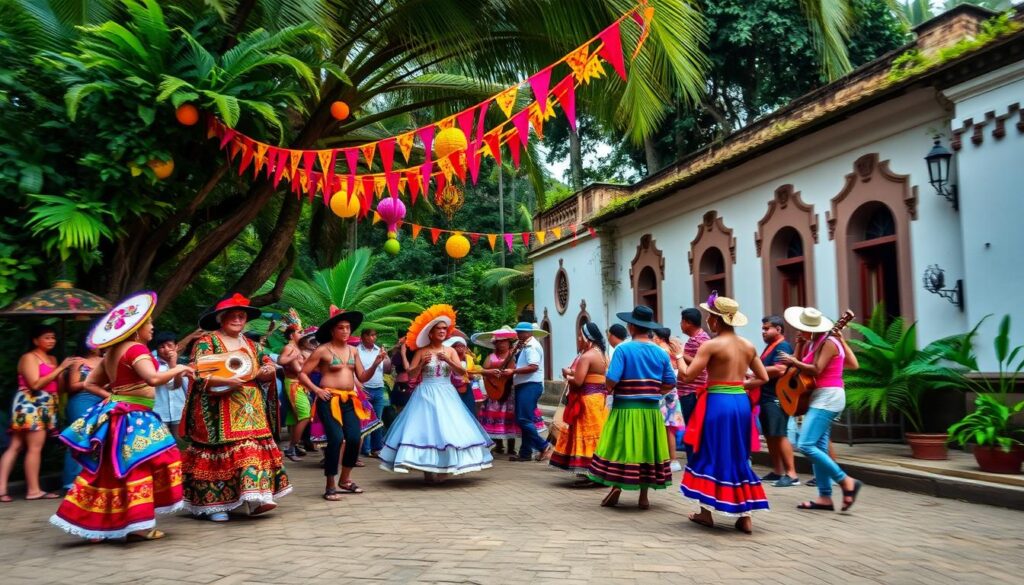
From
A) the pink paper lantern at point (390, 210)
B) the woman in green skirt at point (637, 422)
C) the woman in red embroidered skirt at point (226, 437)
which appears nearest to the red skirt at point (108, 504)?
the woman in red embroidered skirt at point (226, 437)

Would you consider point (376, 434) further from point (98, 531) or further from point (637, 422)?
point (98, 531)

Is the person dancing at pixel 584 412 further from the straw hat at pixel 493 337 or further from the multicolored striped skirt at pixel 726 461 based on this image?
the straw hat at pixel 493 337

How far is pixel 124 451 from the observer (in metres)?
5.40

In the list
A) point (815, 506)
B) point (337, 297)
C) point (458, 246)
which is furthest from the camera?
point (337, 297)

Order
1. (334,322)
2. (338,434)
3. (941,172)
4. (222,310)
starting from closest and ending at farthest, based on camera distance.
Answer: (222,310)
(338,434)
(334,322)
(941,172)

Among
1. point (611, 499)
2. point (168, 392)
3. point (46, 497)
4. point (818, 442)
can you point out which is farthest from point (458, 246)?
point (818, 442)

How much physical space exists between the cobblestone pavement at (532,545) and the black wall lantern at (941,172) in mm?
4390

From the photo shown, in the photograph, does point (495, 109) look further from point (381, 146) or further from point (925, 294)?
point (925, 294)

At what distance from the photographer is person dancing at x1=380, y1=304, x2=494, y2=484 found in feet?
25.7

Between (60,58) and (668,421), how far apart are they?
311 inches

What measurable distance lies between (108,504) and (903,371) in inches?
322

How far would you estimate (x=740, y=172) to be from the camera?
1403 centimetres

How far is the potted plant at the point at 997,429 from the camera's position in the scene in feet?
23.5

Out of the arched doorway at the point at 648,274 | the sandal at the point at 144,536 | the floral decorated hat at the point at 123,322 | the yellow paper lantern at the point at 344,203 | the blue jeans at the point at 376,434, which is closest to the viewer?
the floral decorated hat at the point at 123,322
